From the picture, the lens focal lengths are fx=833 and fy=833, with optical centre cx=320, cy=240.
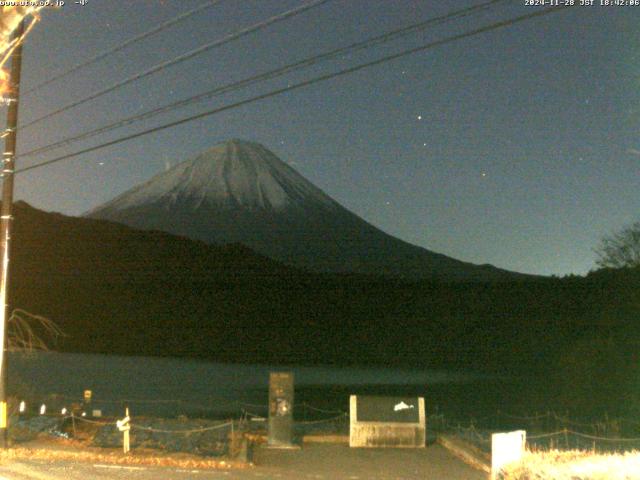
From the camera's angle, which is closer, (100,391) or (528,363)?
(100,391)

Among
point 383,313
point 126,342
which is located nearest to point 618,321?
point 126,342

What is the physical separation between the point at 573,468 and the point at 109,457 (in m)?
8.61

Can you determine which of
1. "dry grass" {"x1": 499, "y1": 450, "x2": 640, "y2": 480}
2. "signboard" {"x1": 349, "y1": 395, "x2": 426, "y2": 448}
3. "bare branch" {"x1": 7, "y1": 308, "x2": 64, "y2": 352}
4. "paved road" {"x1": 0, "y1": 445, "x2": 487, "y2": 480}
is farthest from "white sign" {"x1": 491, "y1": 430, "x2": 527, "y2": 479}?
"bare branch" {"x1": 7, "y1": 308, "x2": 64, "y2": 352}

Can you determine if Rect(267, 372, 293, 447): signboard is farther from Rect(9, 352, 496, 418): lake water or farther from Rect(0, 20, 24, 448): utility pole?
Rect(9, 352, 496, 418): lake water

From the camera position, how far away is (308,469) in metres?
15.5

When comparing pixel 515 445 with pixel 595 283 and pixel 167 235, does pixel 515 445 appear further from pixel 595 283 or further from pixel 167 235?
pixel 167 235

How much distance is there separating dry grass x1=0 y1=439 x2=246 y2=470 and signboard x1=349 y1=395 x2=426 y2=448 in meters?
3.80

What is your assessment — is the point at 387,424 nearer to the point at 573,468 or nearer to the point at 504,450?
the point at 504,450

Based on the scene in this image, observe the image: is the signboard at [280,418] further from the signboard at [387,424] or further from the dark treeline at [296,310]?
the dark treeline at [296,310]

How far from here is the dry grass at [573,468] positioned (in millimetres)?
11743

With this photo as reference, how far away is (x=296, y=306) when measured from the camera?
12644cm

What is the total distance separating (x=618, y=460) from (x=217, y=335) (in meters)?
98.0

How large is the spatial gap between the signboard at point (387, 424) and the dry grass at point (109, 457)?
380cm

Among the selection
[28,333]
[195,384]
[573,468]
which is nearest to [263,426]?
[28,333]
